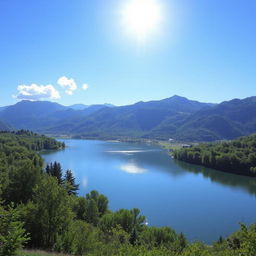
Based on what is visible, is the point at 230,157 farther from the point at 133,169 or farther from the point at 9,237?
the point at 9,237

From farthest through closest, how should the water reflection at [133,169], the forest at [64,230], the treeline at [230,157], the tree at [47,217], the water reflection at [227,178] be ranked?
the treeline at [230,157]
the water reflection at [133,169]
the water reflection at [227,178]
the tree at [47,217]
the forest at [64,230]

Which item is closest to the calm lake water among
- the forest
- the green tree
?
the forest

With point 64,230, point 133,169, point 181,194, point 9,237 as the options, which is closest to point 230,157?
point 133,169

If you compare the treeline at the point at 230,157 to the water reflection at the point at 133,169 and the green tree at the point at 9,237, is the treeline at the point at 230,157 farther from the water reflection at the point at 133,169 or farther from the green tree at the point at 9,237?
the green tree at the point at 9,237

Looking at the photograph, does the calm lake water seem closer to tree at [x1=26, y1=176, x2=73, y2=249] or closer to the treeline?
the treeline

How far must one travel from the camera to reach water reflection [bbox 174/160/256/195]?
56156 mm

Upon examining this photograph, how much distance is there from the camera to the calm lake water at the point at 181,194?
3409 cm

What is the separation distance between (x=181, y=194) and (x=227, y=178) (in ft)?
67.9

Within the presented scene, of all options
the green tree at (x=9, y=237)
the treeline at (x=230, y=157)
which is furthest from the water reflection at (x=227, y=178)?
the green tree at (x=9, y=237)

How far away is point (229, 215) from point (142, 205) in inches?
483

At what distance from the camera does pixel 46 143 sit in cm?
12531

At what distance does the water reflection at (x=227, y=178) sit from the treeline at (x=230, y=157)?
2395 millimetres

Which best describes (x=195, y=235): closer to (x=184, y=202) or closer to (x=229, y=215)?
(x=229, y=215)

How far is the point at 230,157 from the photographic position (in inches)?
2869
